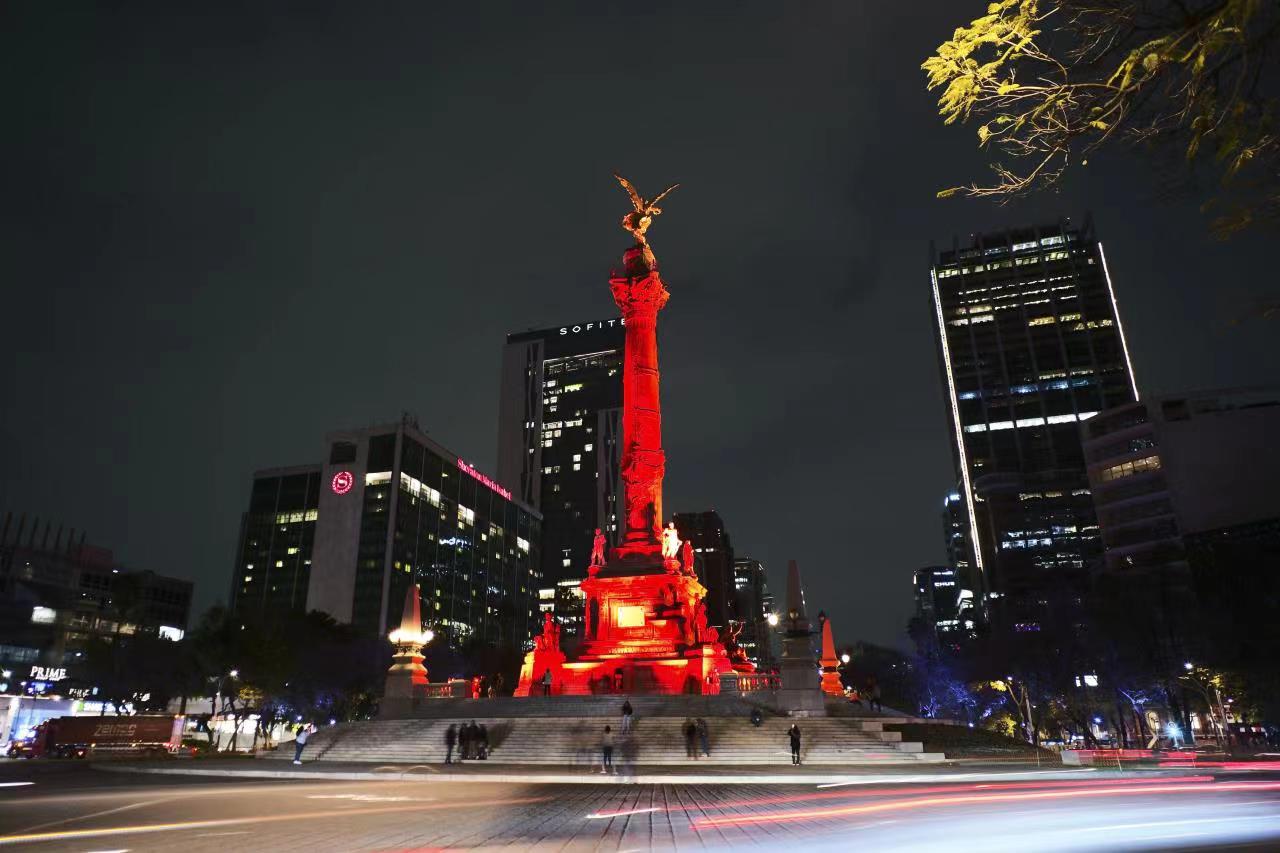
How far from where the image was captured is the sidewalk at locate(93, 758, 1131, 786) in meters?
17.7

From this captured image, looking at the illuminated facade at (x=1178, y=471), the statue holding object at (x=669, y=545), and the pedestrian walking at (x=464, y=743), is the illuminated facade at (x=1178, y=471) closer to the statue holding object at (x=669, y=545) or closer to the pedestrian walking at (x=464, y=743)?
the statue holding object at (x=669, y=545)

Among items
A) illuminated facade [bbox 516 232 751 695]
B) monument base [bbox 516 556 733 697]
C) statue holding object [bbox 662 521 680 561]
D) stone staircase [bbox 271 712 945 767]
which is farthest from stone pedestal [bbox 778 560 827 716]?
statue holding object [bbox 662 521 680 561]

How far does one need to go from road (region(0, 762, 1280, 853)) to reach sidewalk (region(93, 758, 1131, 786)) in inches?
46.2

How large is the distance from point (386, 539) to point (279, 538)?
31418 mm

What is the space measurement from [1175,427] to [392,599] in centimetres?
11209

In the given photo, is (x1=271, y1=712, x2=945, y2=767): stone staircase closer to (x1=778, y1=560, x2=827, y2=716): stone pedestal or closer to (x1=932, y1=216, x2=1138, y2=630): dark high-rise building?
(x1=778, y1=560, x2=827, y2=716): stone pedestal

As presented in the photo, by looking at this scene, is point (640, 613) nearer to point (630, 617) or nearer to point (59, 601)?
point (630, 617)

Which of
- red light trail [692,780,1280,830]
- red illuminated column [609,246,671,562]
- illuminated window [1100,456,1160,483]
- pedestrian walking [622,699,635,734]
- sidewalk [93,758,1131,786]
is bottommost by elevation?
sidewalk [93,758,1131,786]

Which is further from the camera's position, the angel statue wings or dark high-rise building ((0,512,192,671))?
dark high-rise building ((0,512,192,671))

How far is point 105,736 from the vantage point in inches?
1432

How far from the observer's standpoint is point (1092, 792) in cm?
1327

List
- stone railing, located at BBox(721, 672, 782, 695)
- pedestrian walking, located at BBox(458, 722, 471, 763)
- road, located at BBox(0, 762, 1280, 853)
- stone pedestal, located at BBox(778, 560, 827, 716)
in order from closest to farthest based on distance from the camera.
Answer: road, located at BBox(0, 762, 1280, 853) < pedestrian walking, located at BBox(458, 722, 471, 763) < stone pedestal, located at BBox(778, 560, 827, 716) < stone railing, located at BBox(721, 672, 782, 695)

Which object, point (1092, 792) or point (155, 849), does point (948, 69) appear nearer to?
point (155, 849)

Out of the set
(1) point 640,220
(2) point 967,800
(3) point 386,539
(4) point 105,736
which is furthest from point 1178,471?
(3) point 386,539
